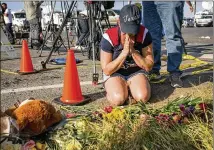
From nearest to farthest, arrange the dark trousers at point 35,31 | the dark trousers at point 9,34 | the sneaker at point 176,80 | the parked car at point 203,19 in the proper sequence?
the sneaker at point 176,80 → the dark trousers at point 35,31 → the dark trousers at point 9,34 → the parked car at point 203,19

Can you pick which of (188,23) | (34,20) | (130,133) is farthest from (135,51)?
(188,23)

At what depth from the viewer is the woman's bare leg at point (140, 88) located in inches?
128

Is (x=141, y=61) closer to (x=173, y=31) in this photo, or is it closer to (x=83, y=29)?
(x=173, y=31)

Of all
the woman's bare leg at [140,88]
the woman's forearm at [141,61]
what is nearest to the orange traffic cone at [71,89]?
the woman's bare leg at [140,88]

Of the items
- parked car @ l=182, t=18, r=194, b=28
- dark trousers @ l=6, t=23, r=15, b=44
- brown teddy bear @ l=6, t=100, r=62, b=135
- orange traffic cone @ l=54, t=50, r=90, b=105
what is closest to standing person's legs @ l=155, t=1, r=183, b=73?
orange traffic cone @ l=54, t=50, r=90, b=105

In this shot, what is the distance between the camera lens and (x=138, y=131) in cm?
227

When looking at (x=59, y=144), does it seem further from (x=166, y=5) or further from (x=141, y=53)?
(x=166, y=5)

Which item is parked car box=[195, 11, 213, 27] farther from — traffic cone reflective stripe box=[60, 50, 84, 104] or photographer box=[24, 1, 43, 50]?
traffic cone reflective stripe box=[60, 50, 84, 104]

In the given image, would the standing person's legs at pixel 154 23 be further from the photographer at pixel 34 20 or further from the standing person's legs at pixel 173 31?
the photographer at pixel 34 20

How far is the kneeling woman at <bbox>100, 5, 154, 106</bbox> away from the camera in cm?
324

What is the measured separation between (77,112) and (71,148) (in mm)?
836

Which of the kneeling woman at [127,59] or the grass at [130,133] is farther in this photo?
the kneeling woman at [127,59]

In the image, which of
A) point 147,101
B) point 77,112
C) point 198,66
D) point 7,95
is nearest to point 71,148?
point 77,112

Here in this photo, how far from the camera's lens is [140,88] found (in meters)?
3.30
